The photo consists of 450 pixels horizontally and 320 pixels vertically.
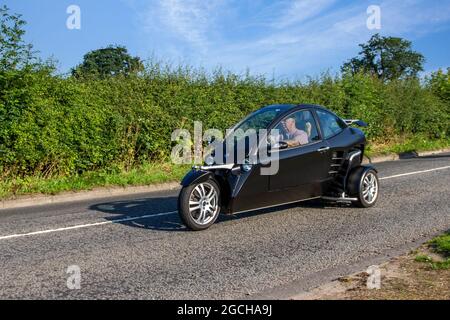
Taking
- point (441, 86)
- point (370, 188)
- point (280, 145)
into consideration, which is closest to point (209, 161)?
point (280, 145)

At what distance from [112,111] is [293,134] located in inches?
291

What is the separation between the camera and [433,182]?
12664 millimetres

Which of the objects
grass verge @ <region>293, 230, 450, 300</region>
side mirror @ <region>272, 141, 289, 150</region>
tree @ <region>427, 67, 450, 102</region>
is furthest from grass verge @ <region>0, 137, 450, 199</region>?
tree @ <region>427, 67, 450, 102</region>

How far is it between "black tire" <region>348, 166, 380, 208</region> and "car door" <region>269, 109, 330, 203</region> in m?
0.53

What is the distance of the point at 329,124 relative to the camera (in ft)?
30.7

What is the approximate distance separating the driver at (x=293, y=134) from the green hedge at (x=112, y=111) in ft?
22.0

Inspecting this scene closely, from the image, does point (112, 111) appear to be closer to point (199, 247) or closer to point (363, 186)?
point (363, 186)

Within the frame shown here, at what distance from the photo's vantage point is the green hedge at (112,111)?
1284 cm

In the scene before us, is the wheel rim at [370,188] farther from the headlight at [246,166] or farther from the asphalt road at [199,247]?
the headlight at [246,166]

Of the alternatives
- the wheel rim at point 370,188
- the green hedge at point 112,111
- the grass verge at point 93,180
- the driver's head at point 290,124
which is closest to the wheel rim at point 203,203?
the driver's head at point 290,124

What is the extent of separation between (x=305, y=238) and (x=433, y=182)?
640 centimetres

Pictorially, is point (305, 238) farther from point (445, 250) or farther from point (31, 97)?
point (31, 97)

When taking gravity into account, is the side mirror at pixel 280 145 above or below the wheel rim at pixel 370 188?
above
